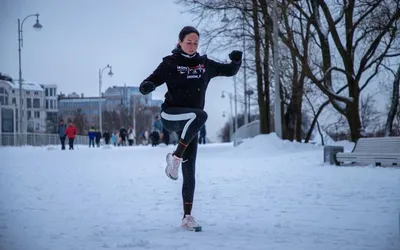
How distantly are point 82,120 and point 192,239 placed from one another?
71437mm

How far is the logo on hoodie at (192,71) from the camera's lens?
14.3ft

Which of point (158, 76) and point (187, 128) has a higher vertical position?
point (158, 76)

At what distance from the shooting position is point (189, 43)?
4.38m

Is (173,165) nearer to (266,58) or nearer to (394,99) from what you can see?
(266,58)

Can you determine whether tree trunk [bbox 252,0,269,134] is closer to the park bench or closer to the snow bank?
the snow bank

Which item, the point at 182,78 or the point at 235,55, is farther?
the point at 235,55

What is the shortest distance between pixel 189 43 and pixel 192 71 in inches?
9.7

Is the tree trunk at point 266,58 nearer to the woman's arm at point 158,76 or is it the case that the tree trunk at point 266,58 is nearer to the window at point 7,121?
the woman's arm at point 158,76

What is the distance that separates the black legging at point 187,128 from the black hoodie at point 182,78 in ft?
0.34

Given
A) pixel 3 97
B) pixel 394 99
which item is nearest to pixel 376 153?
pixel 394 99

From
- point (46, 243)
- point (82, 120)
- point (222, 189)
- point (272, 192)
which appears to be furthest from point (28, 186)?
point (82, 120)

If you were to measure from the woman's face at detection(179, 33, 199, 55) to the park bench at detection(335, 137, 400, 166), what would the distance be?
7.80 m

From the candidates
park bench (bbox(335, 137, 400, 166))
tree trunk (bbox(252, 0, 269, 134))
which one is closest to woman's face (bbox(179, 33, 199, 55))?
park bench (bbox(335, 137, 400, 166))

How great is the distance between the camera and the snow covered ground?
377 cm
